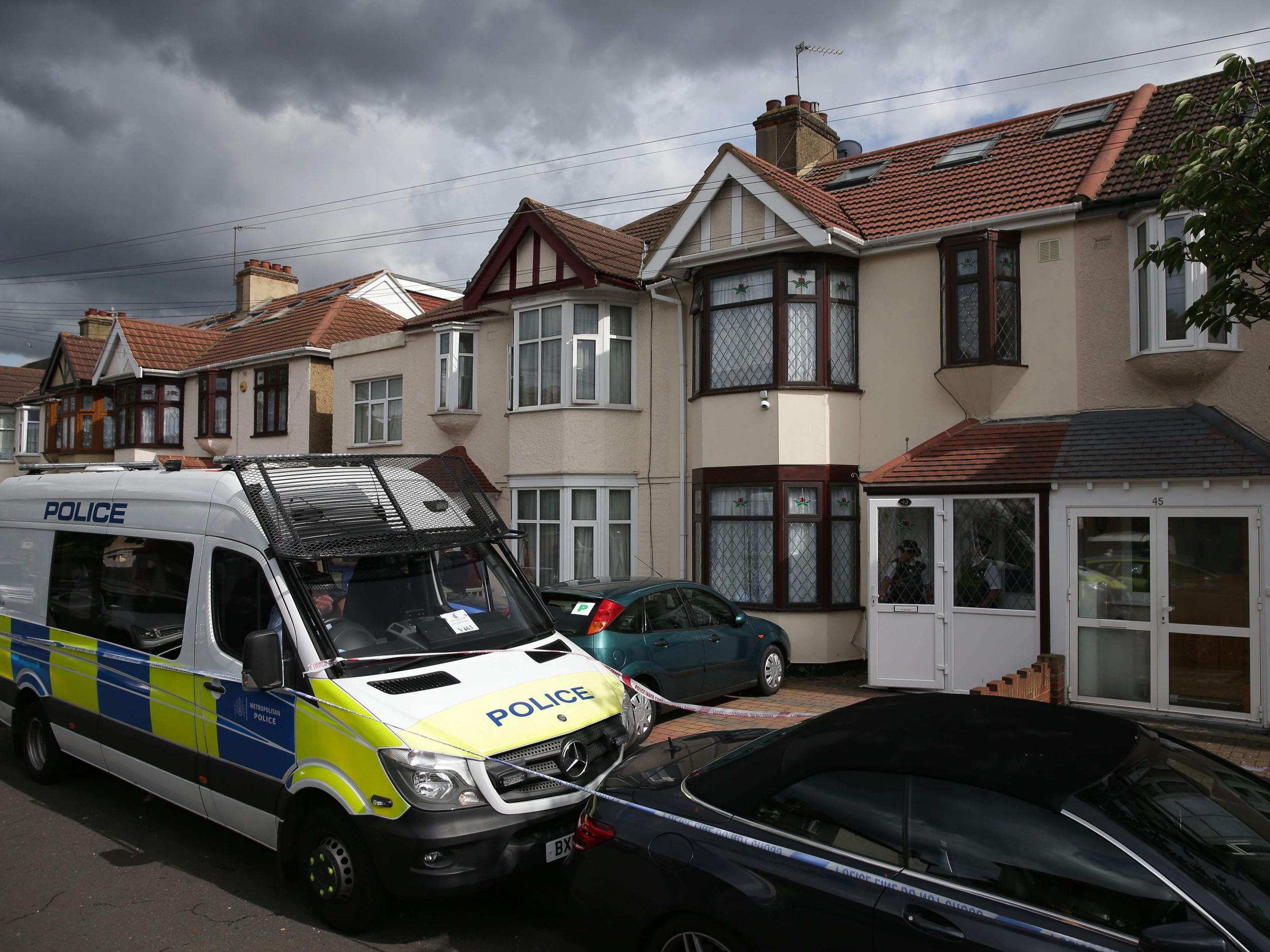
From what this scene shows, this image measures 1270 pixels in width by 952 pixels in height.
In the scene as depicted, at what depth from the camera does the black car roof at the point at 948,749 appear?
10.6ft

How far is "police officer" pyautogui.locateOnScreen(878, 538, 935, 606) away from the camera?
1089 cm

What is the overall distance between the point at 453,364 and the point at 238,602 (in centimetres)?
1220

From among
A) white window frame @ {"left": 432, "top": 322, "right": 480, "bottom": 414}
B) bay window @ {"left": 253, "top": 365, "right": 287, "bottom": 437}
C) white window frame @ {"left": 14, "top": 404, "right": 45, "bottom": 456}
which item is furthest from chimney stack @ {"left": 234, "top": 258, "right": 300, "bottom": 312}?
white window frame @ {"left": 432, "top": 322, "right": 480, "bottom": 414}

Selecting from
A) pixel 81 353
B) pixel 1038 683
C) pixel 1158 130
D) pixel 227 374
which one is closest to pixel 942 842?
pixel 1038 683

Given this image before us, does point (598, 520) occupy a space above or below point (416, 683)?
above

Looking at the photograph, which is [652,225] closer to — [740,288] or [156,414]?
[740,288]

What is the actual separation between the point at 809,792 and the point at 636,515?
1128 centimetres

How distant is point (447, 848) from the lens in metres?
4.33

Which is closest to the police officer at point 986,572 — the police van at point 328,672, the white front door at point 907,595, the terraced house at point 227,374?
the white front door at point 907,595

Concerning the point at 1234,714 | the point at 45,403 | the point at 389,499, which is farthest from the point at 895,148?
the point at 45,403

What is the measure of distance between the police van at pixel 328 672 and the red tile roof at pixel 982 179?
8732mm

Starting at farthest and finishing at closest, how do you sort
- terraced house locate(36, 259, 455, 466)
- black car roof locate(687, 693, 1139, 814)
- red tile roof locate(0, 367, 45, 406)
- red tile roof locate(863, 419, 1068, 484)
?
red tile roof locate(0, 367, 45, 406) → terraced house locate(36, 259, 455, 466) → red tile roof locate(863, 419, 1068, 484) → black car roof locate(687, 693, 1139, 814)

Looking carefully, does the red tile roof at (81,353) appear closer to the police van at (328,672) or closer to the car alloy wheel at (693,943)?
the police van at (328,672)

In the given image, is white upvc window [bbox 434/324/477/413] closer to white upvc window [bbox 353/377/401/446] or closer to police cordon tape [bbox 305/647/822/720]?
white upvc window [bbox 353/377/401/446]
